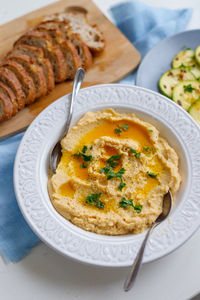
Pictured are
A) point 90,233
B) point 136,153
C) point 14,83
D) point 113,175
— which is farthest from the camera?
point 14,83

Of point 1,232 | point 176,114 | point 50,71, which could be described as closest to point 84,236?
point 1,232

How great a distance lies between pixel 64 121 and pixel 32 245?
1478 mm

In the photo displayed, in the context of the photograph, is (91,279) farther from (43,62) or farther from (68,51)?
(68,51)

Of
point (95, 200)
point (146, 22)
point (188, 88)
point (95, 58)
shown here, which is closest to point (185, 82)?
point (188, 88)

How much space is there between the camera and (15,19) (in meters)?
5.56

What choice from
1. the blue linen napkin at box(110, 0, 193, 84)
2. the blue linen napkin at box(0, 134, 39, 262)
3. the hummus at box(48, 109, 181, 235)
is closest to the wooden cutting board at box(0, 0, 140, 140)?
the blue linen napkin at box(110, 0, 193, 84)

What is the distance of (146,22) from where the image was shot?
563 centimetres

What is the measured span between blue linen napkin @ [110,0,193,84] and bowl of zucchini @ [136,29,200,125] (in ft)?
1.23

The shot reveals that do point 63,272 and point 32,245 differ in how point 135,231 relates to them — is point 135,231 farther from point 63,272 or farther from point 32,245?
point 32,245

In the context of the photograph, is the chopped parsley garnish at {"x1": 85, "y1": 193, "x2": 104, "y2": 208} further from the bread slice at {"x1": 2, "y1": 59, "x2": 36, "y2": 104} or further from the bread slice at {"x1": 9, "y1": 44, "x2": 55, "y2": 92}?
the bread slice at {"x1": 9, "y1": 44, "x2": 55, "y2": 92}

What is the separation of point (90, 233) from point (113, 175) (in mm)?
657

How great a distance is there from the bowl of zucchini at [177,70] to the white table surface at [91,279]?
200cm

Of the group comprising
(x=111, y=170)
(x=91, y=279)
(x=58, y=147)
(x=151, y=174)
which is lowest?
(x=91, y=279)

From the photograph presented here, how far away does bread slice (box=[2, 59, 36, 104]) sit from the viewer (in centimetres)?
458
